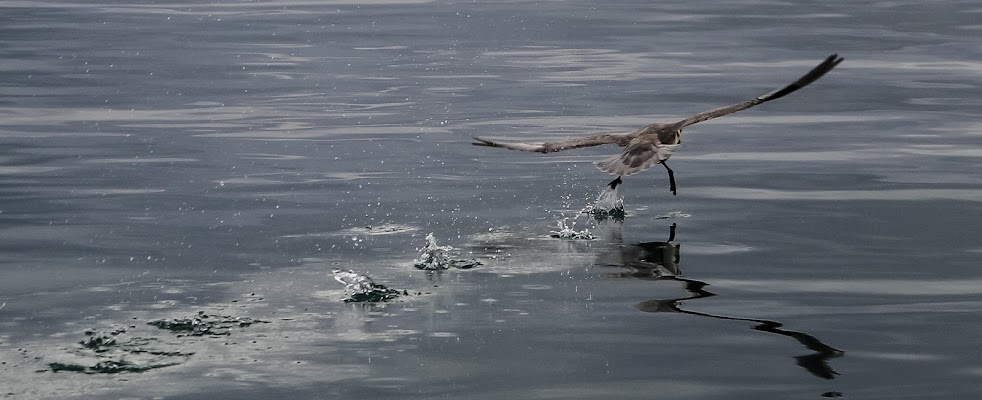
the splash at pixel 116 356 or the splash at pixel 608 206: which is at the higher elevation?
the splash at pixel 608 206

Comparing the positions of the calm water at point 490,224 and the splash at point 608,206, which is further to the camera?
the splash at point 608,206

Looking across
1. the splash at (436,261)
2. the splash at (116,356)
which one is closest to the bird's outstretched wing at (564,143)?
the splash at (436,261)

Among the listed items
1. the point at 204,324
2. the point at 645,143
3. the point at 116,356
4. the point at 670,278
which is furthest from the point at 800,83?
the point at 116,356

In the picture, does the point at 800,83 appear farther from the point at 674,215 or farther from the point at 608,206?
the point at 608,206

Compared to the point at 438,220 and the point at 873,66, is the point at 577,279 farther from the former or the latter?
the point at 873,66

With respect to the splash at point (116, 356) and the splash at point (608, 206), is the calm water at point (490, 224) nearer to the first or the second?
the splash at point (116, 356)

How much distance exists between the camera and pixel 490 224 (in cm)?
1144

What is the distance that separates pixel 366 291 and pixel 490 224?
238 centimetres

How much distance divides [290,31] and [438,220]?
16811 millimetres

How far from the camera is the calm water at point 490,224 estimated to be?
7.80 metres

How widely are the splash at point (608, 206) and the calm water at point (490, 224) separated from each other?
0.17 m

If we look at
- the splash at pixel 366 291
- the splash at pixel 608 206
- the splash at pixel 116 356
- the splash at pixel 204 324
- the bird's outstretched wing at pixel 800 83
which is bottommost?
the splash at pixel 116 356

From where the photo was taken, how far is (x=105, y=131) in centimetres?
1661

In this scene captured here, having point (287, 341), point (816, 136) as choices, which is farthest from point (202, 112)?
point (287, 341)
